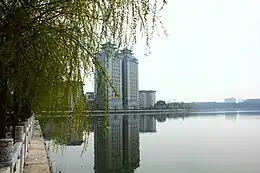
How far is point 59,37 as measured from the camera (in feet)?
8.27

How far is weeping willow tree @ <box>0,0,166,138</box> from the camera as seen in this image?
7.63 ft

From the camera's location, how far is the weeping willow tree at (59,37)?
233cm

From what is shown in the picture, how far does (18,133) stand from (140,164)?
8057 mm

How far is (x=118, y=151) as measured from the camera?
52.0 ft

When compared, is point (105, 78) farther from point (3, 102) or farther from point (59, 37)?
point (3, 102)

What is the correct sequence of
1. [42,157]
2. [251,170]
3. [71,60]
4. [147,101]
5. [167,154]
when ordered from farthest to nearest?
[147,101] < [167,154] < [251,170] < [42,157] < [71,60]

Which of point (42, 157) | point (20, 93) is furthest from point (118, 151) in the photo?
point (20, 93)

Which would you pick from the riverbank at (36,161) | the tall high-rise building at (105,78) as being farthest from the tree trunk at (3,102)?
the riverbank at (36,161)

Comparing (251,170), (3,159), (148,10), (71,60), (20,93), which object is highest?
(148,10)

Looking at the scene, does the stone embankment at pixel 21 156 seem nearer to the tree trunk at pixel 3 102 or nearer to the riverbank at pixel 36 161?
the riverbank at pixel 36 161

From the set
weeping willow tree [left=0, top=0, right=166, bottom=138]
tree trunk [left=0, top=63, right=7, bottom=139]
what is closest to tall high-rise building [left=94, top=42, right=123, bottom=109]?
weeping willow tree [left=0, top=0, right=166, bottom=138]

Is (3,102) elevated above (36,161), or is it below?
above

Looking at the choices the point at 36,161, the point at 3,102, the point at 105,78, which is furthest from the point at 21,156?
the point at 105,78

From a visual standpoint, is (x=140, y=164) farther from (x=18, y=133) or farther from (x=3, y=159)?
(x=3, y=159)
